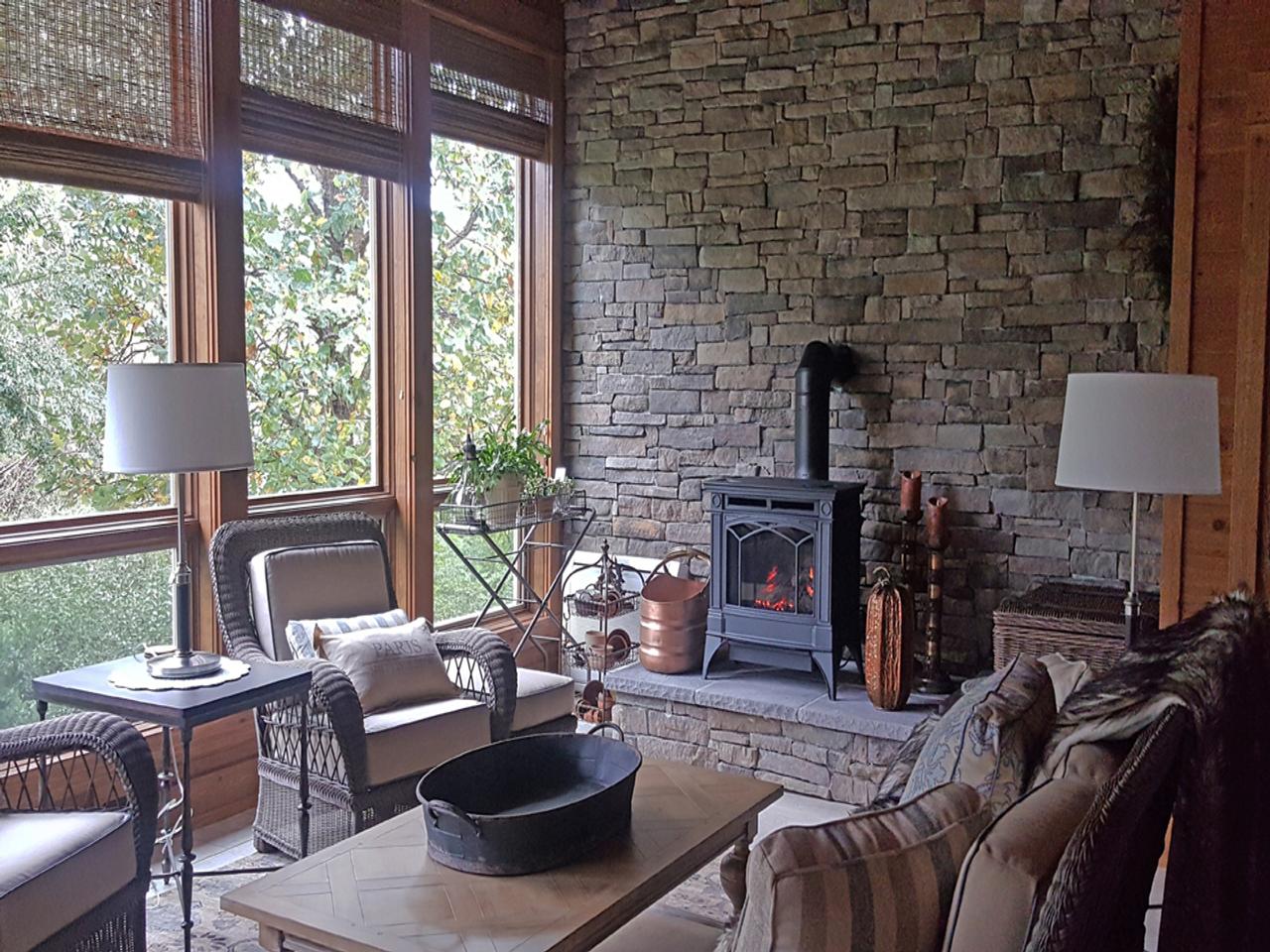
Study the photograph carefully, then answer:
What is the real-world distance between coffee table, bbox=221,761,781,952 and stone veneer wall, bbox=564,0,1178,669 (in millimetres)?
2404

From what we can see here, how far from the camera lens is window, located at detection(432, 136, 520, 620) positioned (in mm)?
5199

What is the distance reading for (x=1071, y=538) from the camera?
4.54m

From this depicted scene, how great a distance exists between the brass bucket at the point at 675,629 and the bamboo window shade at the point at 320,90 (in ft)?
6.75

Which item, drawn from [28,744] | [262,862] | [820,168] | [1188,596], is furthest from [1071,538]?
[28,744]

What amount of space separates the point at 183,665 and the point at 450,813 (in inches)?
45.2

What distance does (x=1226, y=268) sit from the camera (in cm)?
363

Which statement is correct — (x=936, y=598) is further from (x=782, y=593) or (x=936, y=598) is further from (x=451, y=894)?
(x=451, y=894)

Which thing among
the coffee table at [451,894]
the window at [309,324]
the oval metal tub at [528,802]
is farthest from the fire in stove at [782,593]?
the coffee table at [451,894]

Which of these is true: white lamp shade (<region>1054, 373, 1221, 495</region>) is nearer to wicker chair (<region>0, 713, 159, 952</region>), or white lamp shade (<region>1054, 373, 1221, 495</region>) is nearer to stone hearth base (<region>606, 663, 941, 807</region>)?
stone hearth base (<region>606, 663, 941, 807</region>)

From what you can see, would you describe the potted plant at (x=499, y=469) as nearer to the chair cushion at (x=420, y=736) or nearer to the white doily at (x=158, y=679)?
the chair cushion at (x=420, y=736)

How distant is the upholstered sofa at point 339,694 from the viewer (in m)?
3.44

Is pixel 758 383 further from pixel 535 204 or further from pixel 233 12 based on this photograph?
pixel 233 12

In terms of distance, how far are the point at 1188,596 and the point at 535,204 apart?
3.37 metres

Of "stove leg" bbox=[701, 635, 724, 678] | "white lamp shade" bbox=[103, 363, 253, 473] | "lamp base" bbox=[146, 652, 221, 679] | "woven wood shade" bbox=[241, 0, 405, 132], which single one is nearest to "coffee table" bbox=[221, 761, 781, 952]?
"lamp base" bbox=[146, 652, 221, 679]
